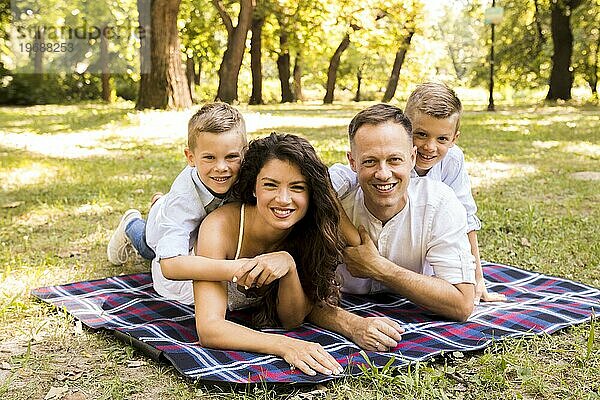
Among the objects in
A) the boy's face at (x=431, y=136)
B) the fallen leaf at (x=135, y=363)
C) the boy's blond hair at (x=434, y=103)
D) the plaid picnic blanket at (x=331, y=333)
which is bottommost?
the fallen leaf at (x=135, y=363)

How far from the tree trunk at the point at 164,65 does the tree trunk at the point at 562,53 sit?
13.4 m

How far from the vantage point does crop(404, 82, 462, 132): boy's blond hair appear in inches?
133

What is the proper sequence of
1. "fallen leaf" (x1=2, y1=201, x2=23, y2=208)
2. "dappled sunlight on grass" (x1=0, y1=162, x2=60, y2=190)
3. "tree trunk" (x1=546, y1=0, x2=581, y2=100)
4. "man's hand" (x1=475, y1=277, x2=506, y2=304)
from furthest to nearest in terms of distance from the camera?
"tree trunk" (x1=546, y1=0, x2=581, y2=100), "dappled sunlight on grass" (x1=0, y1=162, x2=60, y2=190), "fallen leaf" (x1=2, y1=201, x2=23, y2=208), "man's hand" (x1=475, y1=277, x2=506, y2=304)

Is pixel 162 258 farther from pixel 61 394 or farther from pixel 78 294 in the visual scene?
pixel 78 294

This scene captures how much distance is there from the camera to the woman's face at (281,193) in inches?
114

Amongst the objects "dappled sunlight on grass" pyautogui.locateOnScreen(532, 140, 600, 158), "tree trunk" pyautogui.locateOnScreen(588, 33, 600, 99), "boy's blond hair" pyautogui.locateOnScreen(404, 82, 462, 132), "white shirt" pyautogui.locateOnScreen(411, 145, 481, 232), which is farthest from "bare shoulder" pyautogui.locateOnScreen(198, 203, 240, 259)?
"tree trunk" pyautogui.locateOnScreen(588, 33, 600, 99)

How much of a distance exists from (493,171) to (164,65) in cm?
724

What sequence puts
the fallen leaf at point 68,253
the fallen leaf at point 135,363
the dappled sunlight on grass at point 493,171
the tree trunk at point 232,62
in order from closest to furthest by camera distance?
the fallen leaf at point 135,363, the fallen leaf at point 68,253, the dappled sunlight on grass at point 493,171, the tree trunk at point 232,62

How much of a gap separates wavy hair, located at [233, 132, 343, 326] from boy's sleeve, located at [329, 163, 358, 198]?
0.37 meters

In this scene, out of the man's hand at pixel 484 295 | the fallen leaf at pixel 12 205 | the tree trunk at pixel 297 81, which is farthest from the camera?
the tree trunk at pixel 297 81

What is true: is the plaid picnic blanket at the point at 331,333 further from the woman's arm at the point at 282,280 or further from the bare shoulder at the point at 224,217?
the bare shoulder at the point at 224,217

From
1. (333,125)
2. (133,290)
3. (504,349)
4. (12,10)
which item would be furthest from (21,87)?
(504,349)

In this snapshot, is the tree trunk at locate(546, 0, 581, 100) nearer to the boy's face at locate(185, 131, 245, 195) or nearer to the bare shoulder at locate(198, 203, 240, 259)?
the boy's face at locate(185, 131, 245, 195)

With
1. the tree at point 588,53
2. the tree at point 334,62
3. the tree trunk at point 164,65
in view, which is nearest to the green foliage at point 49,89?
the tree at point 334,62
